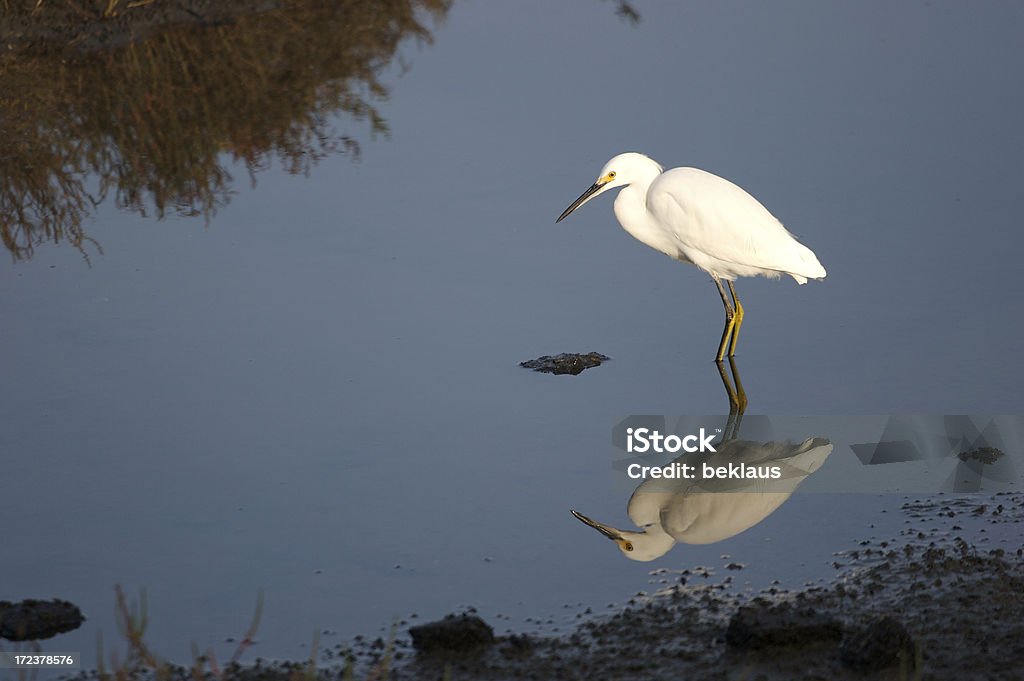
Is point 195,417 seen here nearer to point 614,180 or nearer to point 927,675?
point 614,180

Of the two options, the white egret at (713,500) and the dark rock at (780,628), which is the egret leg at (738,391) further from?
the dark rock at (780,628)

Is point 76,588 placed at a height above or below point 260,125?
below

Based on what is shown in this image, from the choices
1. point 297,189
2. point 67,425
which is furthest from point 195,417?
point 297,189

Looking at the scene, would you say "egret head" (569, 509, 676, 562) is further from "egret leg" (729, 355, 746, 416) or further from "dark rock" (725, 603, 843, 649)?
"egret leg" (729, 355, 746, 416)

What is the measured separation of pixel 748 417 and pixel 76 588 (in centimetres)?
252

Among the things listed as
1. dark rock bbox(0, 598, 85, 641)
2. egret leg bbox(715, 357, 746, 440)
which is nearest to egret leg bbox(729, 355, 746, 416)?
egret leg bbox(715, 357, 746, 440)

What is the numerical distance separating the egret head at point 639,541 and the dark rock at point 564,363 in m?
1.16

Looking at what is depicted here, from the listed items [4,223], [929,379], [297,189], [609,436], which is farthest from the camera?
[297,189]

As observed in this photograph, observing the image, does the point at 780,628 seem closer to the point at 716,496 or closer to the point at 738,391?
the point at 716,496

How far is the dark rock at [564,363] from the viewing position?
18.1ft

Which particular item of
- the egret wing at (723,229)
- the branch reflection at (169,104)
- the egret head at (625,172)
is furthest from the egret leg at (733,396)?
the branch reflection at (169,104)

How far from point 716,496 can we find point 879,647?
53.5 inches

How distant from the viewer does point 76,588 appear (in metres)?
4.03

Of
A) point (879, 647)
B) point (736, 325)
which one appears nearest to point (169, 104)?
point (736, 325)
